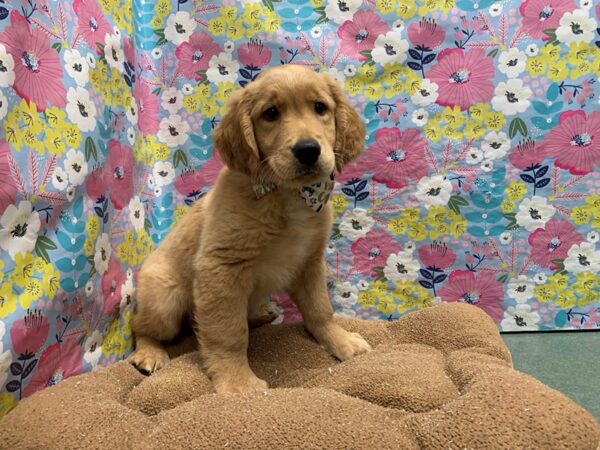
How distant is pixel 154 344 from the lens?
2.20 m

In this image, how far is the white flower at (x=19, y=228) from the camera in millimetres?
1542

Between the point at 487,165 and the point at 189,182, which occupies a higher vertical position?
the point at 487,165

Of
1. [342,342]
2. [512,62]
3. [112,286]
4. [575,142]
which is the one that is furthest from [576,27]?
[112,286]

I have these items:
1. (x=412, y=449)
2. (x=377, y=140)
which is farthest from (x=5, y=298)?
(x=377, y=140)

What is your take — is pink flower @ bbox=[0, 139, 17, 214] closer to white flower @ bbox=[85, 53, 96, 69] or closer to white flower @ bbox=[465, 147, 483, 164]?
white flower @ bbox=[85, 53, 96, 69]

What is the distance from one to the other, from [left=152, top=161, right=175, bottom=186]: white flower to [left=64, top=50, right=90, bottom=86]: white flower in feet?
2.63

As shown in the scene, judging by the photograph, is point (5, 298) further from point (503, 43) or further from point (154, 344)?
point (503, 43)

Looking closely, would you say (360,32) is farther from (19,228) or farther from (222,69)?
(19,228)

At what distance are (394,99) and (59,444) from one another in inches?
86.4

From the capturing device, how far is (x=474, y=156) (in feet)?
8.36

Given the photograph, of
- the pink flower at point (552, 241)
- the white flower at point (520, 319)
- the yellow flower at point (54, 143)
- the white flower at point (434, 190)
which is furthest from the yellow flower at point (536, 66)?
the yellow flower at point (54, 143)

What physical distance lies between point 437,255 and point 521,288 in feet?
1.70

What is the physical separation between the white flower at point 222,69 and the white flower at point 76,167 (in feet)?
3.22

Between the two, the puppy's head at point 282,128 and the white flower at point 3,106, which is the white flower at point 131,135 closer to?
the puppy's head at point 282,128
